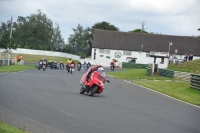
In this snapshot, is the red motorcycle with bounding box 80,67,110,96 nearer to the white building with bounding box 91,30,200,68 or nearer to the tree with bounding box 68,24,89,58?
the white building with bounding box 91,30,200,68

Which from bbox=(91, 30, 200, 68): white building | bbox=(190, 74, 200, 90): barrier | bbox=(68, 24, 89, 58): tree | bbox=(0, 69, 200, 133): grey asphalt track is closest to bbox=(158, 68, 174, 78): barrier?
bbox=(190, 74, 200, 90): barrier

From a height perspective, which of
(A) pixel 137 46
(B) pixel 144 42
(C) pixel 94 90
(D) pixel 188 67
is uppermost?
(B) pixel 144 42

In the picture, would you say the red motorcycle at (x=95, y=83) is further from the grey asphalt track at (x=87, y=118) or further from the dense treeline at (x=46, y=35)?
the dense treeline at (x=46, y=35)

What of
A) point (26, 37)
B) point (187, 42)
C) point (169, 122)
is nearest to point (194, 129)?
point (169, 122)

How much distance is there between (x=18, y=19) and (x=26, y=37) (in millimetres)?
19105

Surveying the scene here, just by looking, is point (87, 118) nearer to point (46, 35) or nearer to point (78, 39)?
point (46, 35)

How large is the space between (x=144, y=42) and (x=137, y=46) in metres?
1.84

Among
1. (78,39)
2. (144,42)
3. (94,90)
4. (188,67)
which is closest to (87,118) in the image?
(94,90)

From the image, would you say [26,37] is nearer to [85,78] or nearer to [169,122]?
[85,78]

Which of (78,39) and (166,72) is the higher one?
(78,39)

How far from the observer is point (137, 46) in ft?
323

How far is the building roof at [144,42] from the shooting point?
96312 mm

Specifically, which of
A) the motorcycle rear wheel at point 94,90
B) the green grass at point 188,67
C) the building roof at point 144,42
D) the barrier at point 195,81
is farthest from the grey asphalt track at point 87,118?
the building roof at point 144,42

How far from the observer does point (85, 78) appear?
852 inches
